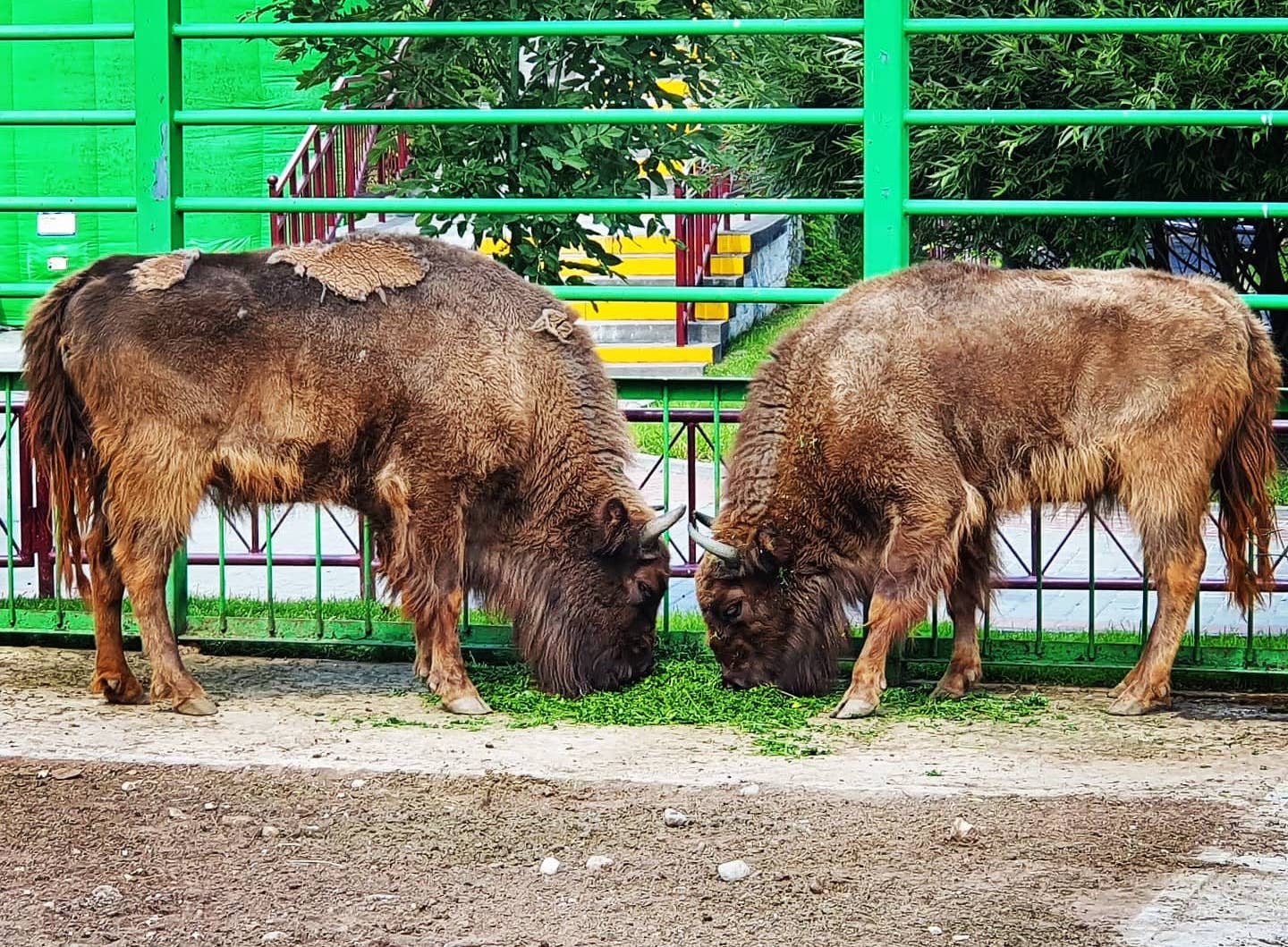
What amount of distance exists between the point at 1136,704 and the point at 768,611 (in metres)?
1.52

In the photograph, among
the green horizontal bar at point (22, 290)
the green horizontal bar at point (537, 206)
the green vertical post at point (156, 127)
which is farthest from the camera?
the green vertical post at point (156, 127)

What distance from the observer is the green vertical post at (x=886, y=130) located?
784cm

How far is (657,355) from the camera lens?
1675cm

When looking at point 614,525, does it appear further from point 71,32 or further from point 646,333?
point 646,333

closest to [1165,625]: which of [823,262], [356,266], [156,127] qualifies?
[356,266]

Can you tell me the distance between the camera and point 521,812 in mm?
5969

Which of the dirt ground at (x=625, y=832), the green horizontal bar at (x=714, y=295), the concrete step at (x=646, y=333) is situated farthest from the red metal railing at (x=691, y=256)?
the dirt ground at (x=625, y=832)

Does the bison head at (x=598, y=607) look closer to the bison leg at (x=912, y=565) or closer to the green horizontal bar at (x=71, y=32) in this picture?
the bison leg at (x=912, y=565)

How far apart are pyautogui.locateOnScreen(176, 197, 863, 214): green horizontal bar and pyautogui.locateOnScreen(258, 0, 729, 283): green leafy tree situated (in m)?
0.67

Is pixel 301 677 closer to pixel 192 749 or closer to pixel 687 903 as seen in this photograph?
pixel 192 749

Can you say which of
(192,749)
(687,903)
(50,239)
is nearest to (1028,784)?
(687,903)

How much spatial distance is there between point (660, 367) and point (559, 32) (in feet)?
28.6

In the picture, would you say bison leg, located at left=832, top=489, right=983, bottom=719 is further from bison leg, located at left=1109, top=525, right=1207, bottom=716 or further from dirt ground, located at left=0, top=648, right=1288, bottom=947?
bison leg, located at left=1109, top=525, right=1207, bottom=716

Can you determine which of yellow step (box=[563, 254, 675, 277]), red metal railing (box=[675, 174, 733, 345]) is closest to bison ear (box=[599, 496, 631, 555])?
red metal railing (box=[675, 174, 733, 345])
